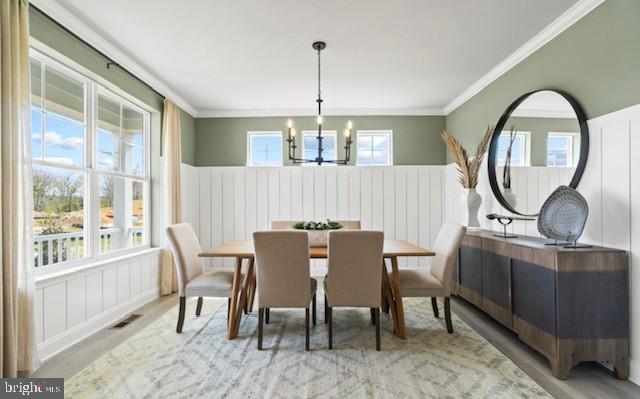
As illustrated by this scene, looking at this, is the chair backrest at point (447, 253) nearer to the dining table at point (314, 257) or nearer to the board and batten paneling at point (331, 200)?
the dining table at point (314, 257)

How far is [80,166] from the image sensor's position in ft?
9.07

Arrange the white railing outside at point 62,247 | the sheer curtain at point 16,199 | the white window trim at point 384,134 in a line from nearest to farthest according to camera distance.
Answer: the sheer curtain at point 16,199
the white railing outside at point 62,247
the white window trim at point 384,134

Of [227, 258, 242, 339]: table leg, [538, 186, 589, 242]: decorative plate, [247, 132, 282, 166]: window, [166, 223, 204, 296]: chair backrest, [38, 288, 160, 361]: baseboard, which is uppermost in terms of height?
[247, 132, 282, 166]: window

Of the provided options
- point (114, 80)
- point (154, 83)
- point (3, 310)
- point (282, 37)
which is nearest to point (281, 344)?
point (3, 310)

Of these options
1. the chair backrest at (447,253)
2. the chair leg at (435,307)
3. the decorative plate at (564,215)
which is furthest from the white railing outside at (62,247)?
the decorative plate at (564,215)

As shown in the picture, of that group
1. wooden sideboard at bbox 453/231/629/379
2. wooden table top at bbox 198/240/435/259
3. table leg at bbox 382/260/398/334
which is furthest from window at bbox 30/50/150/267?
wooden sideboard at bbox 453/231/629/379

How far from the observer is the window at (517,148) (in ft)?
9.48

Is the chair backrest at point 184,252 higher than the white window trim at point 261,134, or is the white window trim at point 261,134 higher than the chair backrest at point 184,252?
the white window trim at point 261,134

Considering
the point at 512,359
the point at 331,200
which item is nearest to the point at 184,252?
the point at 331,200

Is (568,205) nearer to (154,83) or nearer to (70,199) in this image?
(70,199)

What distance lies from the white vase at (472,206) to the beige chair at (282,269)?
2149 mm

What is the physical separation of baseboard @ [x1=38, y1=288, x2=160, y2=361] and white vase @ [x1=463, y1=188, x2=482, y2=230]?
3.73 m

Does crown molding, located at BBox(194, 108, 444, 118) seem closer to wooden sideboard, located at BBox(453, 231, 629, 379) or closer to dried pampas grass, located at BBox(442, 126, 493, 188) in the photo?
dried pampas grass, located at BBox(442, 126, 493, 188)

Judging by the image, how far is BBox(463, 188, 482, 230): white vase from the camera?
3520mm
